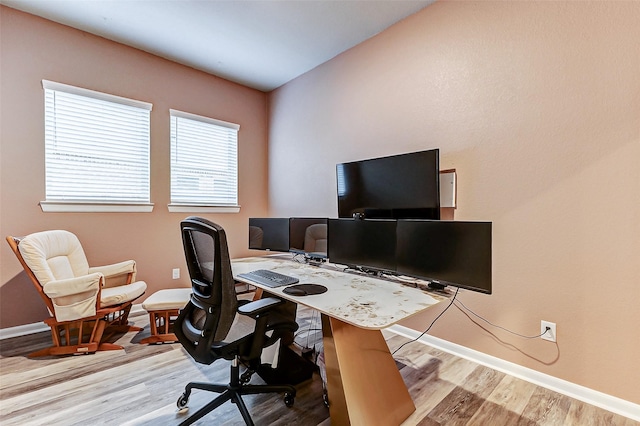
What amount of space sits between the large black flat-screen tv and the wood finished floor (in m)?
1.17

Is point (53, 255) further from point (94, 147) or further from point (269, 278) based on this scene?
point (269, 278)

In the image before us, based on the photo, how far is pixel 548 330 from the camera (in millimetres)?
1950

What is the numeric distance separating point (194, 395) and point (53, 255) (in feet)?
6.05

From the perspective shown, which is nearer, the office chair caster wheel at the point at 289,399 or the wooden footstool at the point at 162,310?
the office chair caster wheel at the point at 289,399

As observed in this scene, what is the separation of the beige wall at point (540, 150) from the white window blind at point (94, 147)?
8.82 ft

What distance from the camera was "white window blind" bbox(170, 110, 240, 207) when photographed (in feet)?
11.7

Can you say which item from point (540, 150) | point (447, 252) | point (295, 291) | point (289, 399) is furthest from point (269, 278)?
point (540, 150)

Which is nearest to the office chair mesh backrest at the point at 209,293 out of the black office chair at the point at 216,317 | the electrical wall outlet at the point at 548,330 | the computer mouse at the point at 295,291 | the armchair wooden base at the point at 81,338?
the black office chair at the point at 216,317

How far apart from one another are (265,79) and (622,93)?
11.4 feet

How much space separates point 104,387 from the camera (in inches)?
75.9

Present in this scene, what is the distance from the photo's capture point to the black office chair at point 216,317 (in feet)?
4.69

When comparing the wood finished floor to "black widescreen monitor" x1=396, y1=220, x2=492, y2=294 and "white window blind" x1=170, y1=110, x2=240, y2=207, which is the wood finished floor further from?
"white window blind" x1=170, y1=110, x2=240, y2=207

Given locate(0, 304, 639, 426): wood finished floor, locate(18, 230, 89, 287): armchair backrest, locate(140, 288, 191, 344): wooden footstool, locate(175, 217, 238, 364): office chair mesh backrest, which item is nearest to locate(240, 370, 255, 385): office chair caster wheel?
locate(0, 304, 639, 426): wood finished floor

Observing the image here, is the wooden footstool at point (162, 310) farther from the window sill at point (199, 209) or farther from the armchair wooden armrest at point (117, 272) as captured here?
the window sill at point (199, 209)
